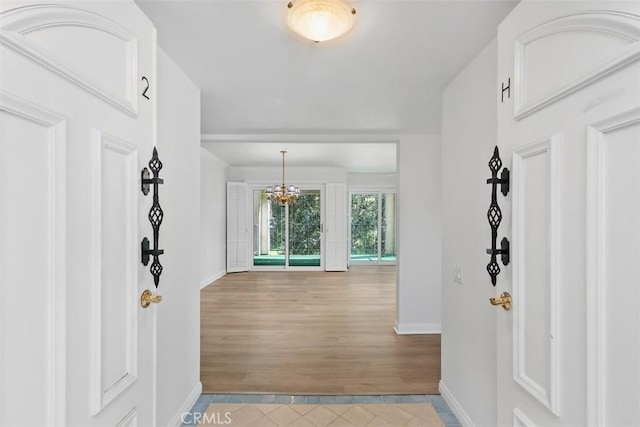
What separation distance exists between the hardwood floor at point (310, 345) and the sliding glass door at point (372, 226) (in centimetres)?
278

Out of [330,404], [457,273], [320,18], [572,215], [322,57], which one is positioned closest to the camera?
[572,215]

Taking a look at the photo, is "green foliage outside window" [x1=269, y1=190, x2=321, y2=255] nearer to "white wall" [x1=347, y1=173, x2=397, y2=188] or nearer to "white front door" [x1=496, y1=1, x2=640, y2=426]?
"white wall" [x1=347, y1=173, x2=397, y2=188]

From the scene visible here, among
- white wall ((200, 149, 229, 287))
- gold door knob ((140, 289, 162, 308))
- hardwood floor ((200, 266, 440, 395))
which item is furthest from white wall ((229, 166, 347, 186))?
gold door knob ((140, 289, 162, 308))

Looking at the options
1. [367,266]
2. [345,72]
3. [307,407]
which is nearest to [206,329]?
[307,407]

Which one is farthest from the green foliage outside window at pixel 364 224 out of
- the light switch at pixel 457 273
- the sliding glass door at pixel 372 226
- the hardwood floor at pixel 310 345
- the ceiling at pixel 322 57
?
the light switch at pixel 457 273

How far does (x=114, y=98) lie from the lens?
926 mm

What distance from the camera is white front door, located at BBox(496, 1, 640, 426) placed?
0.70 metres

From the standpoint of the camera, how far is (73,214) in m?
0.78

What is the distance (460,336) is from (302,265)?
5.78m

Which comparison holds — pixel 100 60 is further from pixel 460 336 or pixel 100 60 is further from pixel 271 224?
pixel 271 224

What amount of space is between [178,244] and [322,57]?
4.91ft

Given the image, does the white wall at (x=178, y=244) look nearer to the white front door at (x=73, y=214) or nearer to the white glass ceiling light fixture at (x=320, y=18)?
the white front door at (x=73, y=214)

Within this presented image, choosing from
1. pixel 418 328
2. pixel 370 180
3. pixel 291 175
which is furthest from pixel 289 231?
pixel 418 328

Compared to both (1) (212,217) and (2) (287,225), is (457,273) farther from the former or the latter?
(2) (287,225)
